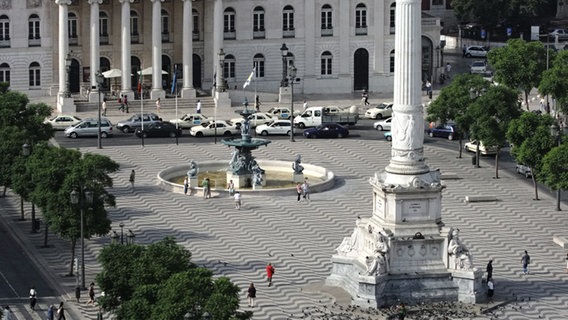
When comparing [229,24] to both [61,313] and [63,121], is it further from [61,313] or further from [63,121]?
[61,313]

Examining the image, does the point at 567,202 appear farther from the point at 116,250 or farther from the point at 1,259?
the point at 116,250

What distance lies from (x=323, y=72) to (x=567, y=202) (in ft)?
152

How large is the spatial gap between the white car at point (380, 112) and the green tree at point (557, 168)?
3861 cm

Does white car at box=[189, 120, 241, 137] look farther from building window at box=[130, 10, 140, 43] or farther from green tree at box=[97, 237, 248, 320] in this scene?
green tree at box=[97, 237, 248, 320]

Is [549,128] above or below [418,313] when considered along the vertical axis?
above

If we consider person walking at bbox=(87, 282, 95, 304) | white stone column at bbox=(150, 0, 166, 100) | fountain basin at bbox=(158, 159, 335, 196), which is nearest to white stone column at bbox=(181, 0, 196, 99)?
white stone column at bbox=(150, 0, 166, 100)

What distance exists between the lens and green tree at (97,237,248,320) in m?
68.1

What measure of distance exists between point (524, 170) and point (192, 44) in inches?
1553

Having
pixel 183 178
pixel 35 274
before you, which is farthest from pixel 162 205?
pixel 35 274

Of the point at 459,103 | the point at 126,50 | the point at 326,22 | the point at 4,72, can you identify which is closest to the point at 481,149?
the point at 459,103

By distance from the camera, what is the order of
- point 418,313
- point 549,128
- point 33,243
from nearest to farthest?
point 418,313, point 33,243, point 549,128

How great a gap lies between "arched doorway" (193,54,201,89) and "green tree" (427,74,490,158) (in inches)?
1221

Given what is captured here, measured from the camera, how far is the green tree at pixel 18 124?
4053 inches

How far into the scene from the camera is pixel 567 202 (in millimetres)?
109188
